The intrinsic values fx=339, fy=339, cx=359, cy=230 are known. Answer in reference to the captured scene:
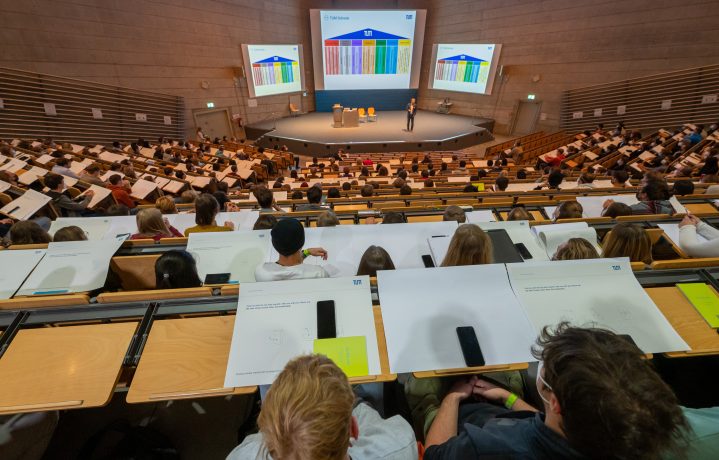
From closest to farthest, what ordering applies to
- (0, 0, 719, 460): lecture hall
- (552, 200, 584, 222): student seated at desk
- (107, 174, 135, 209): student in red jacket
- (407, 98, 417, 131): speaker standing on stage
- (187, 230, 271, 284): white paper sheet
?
1. (0, 0, 719, 460): lecture hall
2. (187, 230, 271, 284): white paper sheet
3. (552, 200, 584, 222): student seated at desk
4. (107, 174, 135, 209): student in red jacket
5. (407, 98, 417, 131): speaker standing on stage

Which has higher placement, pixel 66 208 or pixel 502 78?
pixel 502 78

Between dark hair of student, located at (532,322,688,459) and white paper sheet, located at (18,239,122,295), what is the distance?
2.50m

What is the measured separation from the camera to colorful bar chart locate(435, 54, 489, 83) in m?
14.9

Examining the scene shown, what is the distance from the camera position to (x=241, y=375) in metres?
1.43

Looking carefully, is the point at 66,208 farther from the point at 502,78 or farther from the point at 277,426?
the point at 502,78

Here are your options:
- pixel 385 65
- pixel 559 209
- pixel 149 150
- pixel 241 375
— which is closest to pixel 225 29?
pixel 149 150

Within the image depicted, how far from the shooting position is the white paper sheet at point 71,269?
2.07 metres

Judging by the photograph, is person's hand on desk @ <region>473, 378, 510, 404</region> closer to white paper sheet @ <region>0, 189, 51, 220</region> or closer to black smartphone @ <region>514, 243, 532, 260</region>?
black smartphone @ <region>514, 243, 532, 260</region>

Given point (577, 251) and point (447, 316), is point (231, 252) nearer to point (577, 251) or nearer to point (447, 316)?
point (447, 316)

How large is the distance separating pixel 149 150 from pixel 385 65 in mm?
11398

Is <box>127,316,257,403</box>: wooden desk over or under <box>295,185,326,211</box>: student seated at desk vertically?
over

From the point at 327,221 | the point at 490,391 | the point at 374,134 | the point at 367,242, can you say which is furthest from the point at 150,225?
the point at 374,134

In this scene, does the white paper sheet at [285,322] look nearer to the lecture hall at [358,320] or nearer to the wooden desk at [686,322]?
the lecture hall at [358,320]

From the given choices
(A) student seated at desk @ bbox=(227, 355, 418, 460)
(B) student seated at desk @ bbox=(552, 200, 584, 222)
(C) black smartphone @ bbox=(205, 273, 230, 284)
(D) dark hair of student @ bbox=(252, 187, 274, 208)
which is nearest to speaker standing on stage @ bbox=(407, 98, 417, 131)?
(D) dark hair of student @ bbox=(252, 187, 274, 208)
